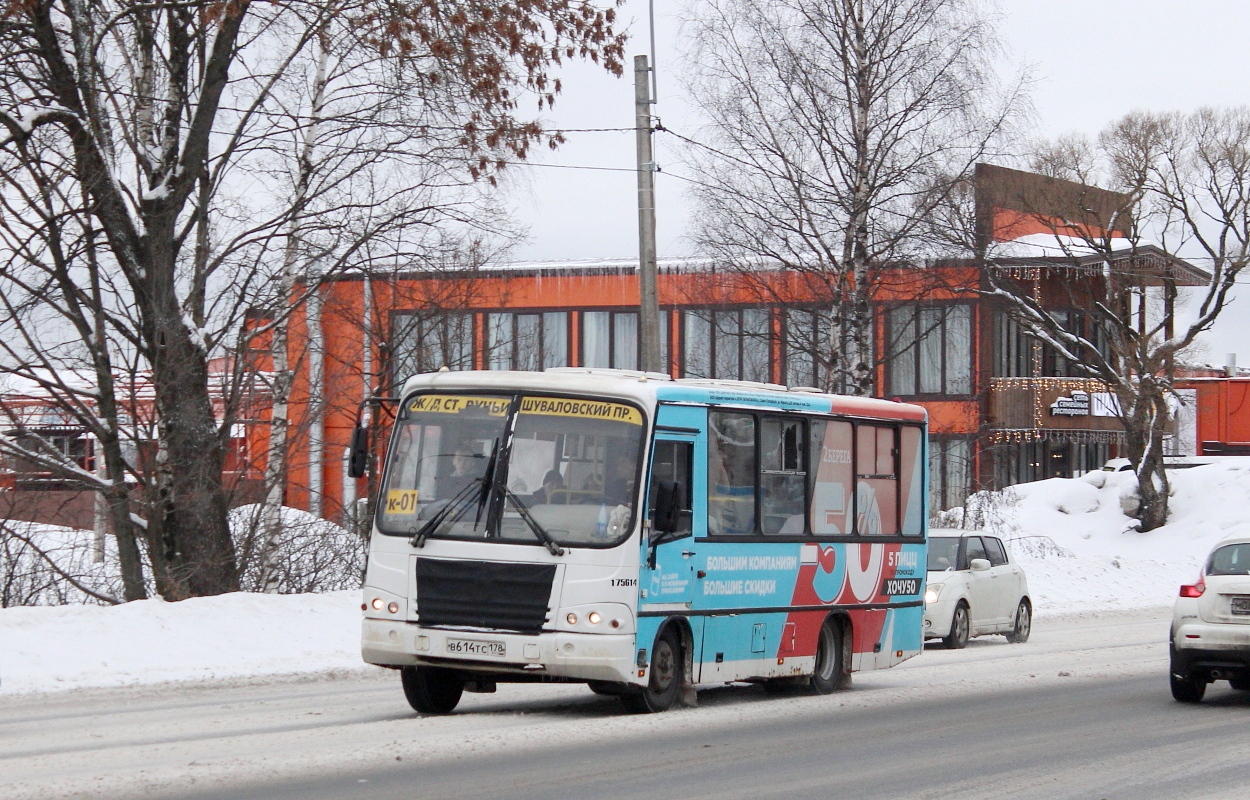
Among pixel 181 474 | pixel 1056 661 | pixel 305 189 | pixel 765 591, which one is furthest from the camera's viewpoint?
pixel 305 189

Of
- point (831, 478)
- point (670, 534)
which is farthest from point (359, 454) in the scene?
point (831, 478)

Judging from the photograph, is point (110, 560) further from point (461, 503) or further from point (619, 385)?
point (619, 385)

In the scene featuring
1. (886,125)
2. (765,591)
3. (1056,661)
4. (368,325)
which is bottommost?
(1056,661)

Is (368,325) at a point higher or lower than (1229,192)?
lower

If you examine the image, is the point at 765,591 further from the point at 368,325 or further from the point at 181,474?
the point at 368,325

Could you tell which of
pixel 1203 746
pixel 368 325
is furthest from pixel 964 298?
pixel 1203 746

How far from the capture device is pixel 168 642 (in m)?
16.4

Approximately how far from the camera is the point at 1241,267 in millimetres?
45844

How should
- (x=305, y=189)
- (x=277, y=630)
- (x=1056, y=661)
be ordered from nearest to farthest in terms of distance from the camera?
1. (x=277, y=630)
2. (x=1056, y=661)
3. (x=305, y=189)

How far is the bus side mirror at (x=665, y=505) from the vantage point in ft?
40.7

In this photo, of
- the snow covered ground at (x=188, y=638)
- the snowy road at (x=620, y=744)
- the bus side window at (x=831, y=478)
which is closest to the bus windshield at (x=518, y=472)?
the snowy road at (x=620, y=744)

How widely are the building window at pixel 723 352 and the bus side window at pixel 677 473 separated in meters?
28.1

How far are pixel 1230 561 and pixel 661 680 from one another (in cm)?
539

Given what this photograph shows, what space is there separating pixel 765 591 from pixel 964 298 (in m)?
30.8
